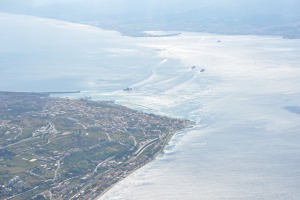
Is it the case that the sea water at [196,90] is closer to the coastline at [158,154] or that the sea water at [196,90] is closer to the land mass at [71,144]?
the coastline at [158,154]

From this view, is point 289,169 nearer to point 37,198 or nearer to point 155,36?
point 37,198

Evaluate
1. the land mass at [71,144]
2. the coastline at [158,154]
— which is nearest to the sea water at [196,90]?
the coastline at [158,154]

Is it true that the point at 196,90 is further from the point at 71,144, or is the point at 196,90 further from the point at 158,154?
the point at 71,144

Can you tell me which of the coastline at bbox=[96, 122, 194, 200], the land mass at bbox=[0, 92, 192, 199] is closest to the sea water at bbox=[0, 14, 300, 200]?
the coastline at bbox=[96, 122, 194, 200]

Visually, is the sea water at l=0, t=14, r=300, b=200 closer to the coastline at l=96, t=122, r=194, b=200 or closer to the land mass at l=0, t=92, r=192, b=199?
the coastline at l=96, t=122, r=194, b=200

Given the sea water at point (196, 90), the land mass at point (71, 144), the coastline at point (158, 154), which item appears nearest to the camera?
the coastline at point (158, 154)

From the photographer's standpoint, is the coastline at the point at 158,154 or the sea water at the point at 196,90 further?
the sea water at the point at 196,90
